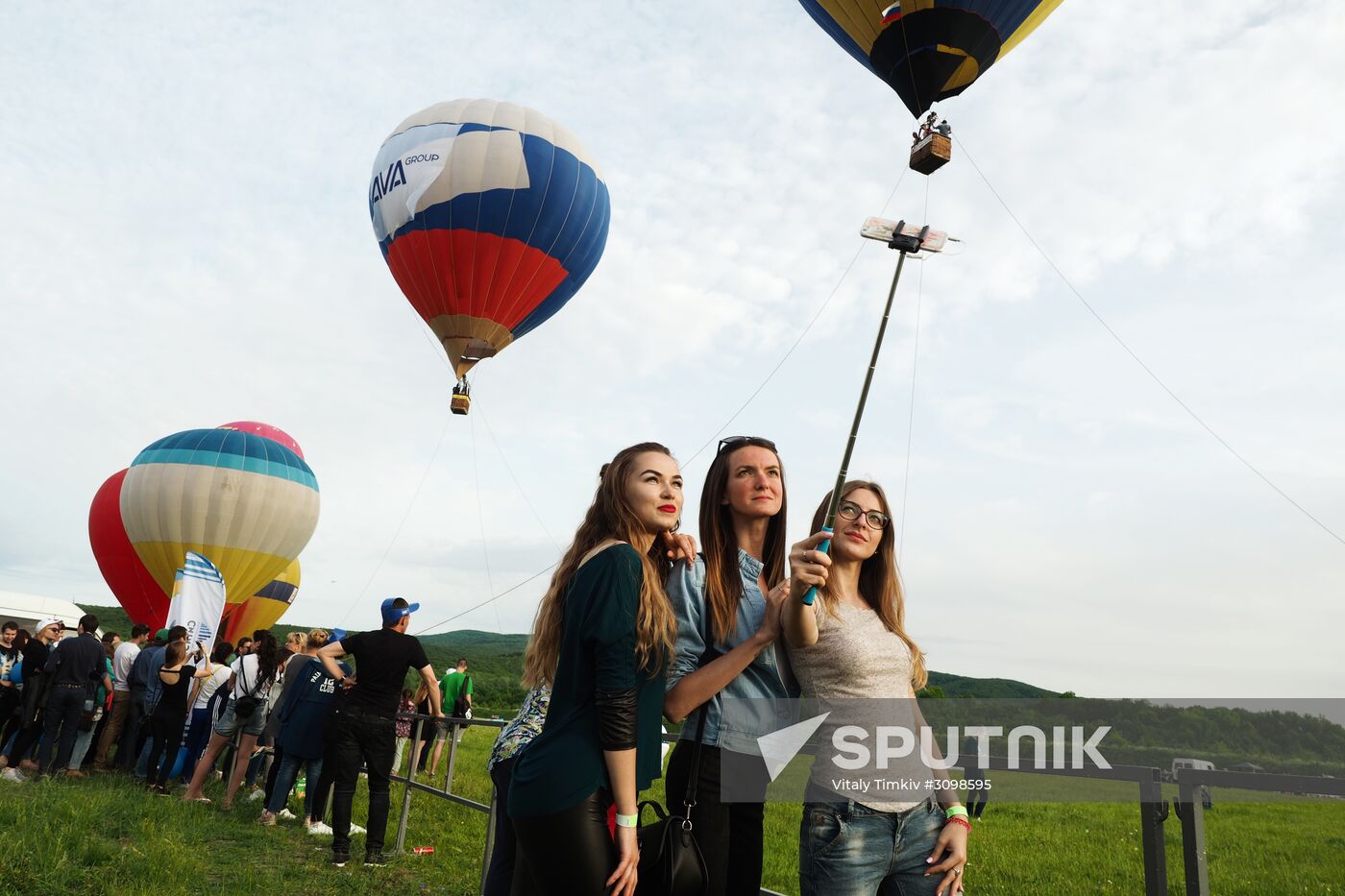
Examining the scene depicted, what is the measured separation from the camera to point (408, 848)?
7.38 m

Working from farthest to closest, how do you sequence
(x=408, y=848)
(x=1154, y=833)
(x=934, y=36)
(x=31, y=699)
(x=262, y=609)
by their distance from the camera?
1. (x=262, y=609)
2. (x=934, y=36)
3. (x=31, y=699)
4. (x=408, y=848)
5. (x=1154, y=833)

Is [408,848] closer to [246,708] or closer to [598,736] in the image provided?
[246,708]

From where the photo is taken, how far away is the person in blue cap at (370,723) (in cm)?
670

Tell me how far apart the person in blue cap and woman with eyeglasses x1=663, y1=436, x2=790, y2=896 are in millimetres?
4919

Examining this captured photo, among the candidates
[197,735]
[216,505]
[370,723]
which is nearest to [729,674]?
[370,723]

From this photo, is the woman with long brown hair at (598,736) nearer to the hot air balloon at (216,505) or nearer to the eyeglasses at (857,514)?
the eyeglasses at (857,514)

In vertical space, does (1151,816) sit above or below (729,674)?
below

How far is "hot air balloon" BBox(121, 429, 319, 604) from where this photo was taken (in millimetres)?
22531

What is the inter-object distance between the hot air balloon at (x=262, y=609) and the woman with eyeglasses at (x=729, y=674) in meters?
28.5

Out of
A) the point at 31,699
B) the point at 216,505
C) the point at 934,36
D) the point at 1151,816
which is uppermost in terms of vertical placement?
the point at 934,36

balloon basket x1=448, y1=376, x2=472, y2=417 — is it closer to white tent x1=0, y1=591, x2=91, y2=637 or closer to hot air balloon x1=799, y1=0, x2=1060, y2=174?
hot air balloon x1=799, y1=0, x2=1060, y2=174

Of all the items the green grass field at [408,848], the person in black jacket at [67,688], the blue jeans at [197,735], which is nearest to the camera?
the green grass field at [408,848]

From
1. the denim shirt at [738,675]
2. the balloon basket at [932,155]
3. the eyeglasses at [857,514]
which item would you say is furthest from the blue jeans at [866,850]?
the balloon basket at [932,155]

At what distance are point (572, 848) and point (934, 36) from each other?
13933 mm
